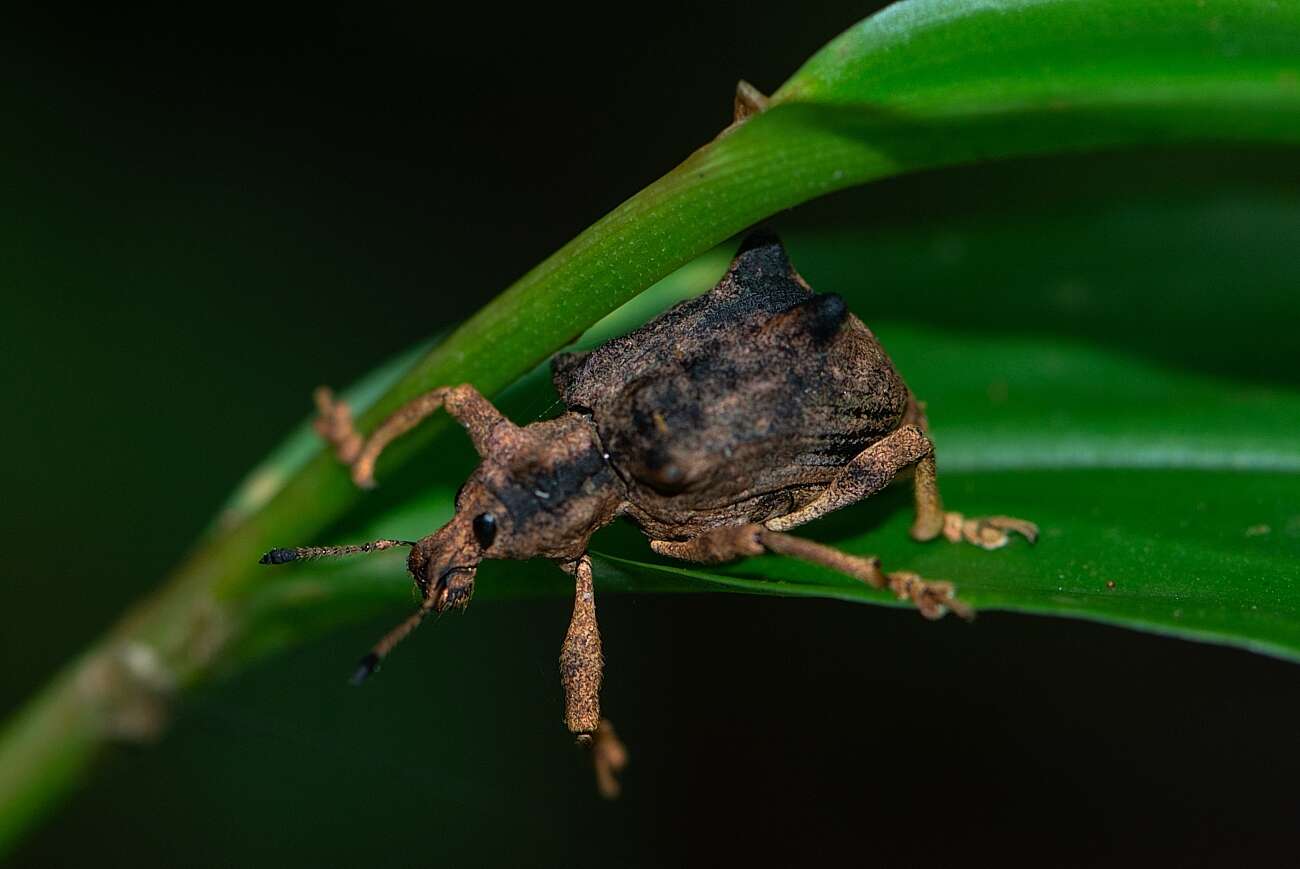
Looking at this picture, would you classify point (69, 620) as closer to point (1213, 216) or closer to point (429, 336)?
point (429, 336)

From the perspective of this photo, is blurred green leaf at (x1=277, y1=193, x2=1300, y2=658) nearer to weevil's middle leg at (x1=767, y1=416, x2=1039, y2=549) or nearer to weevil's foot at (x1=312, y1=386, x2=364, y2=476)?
weevil's middle leg at (x1=767, y1=416, x2=1039, y2=549)

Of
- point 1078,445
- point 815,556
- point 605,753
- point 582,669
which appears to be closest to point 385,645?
point 582,669

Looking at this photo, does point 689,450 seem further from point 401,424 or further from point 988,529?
point 988,529

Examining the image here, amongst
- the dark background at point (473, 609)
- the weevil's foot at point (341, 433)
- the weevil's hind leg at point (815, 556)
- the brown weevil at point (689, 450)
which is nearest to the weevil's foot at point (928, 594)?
the weevil's hind leg at point (815, 556)

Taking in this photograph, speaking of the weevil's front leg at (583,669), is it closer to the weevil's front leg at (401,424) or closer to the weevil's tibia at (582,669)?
the weevil's tibia at (582,669)

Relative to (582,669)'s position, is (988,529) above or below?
below

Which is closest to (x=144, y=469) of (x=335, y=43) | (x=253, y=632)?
(x=335, y=43)
